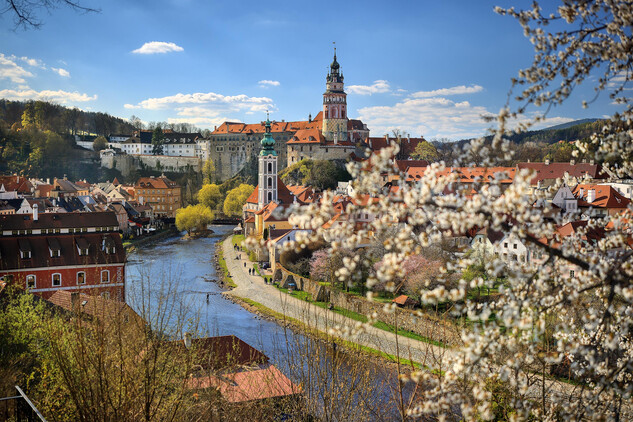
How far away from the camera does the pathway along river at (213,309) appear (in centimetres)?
737

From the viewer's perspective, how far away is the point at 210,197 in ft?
145

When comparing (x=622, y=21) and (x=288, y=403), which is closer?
(x=622, y=21)

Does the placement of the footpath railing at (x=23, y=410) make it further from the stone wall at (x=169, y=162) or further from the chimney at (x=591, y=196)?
the stone wall at (x=169, y=162)

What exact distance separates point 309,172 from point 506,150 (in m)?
38.8

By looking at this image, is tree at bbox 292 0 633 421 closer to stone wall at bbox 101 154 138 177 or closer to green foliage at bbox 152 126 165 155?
stone wall at bbox 101 154 138 177

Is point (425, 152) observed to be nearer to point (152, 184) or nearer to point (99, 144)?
point (152, 184)

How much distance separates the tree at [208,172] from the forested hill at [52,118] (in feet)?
55.5

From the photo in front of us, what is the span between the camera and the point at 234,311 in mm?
17875

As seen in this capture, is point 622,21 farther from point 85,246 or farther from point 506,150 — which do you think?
point 85,246

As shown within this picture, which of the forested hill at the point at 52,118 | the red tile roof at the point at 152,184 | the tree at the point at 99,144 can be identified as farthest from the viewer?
the tree at the point at 99,144

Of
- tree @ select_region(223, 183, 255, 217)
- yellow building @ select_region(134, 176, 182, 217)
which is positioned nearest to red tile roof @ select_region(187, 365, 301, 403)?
tree @ select_region(223, 183, 255, 217)

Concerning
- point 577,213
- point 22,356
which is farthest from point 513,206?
point 22,356

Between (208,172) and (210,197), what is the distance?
828 centimetres

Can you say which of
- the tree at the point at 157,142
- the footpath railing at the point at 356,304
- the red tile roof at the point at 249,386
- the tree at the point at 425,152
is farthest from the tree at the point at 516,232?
the tree at the point at 157,142
